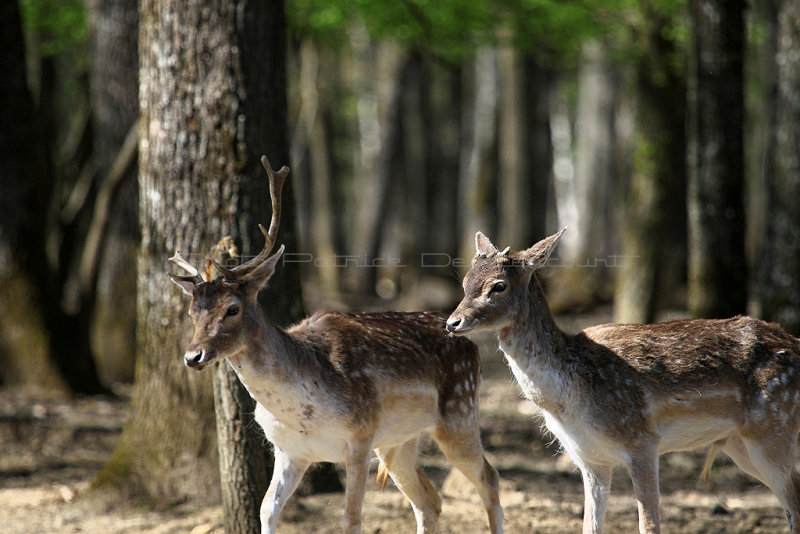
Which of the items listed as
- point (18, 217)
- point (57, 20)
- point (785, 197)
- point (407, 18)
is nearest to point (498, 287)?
point (785, 197)

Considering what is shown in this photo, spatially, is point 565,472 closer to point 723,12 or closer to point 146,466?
Result: point 146,466

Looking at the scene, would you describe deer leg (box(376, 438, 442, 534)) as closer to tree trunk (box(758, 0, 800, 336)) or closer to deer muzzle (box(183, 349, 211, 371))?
deer muzzle (box(183, 349, 211, 371))

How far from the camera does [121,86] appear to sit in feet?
38.4

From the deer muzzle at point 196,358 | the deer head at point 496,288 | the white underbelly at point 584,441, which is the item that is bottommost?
the white underbelly at point 584,441

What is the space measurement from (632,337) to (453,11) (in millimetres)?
12524

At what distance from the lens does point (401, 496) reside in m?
7.35

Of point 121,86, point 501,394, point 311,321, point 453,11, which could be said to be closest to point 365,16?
Answer: point 453,11

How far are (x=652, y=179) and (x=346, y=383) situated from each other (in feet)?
27.4

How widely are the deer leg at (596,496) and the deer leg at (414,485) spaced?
1055 mm

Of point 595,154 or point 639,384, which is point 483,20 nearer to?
point 595,154

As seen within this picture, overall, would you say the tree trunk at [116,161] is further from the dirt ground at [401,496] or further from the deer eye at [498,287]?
the deer eye at [498,287]

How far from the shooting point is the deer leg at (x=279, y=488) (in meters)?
5.40

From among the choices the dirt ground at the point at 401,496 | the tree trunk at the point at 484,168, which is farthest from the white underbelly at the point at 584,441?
the tree trunk at the point at 484,168

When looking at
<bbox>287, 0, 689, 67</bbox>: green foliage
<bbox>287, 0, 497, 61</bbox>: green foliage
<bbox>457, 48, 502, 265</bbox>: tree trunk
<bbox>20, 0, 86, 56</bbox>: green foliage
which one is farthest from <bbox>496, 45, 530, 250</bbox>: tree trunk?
<bbox>20, 0, 86, 56</bbox>: green foliage
